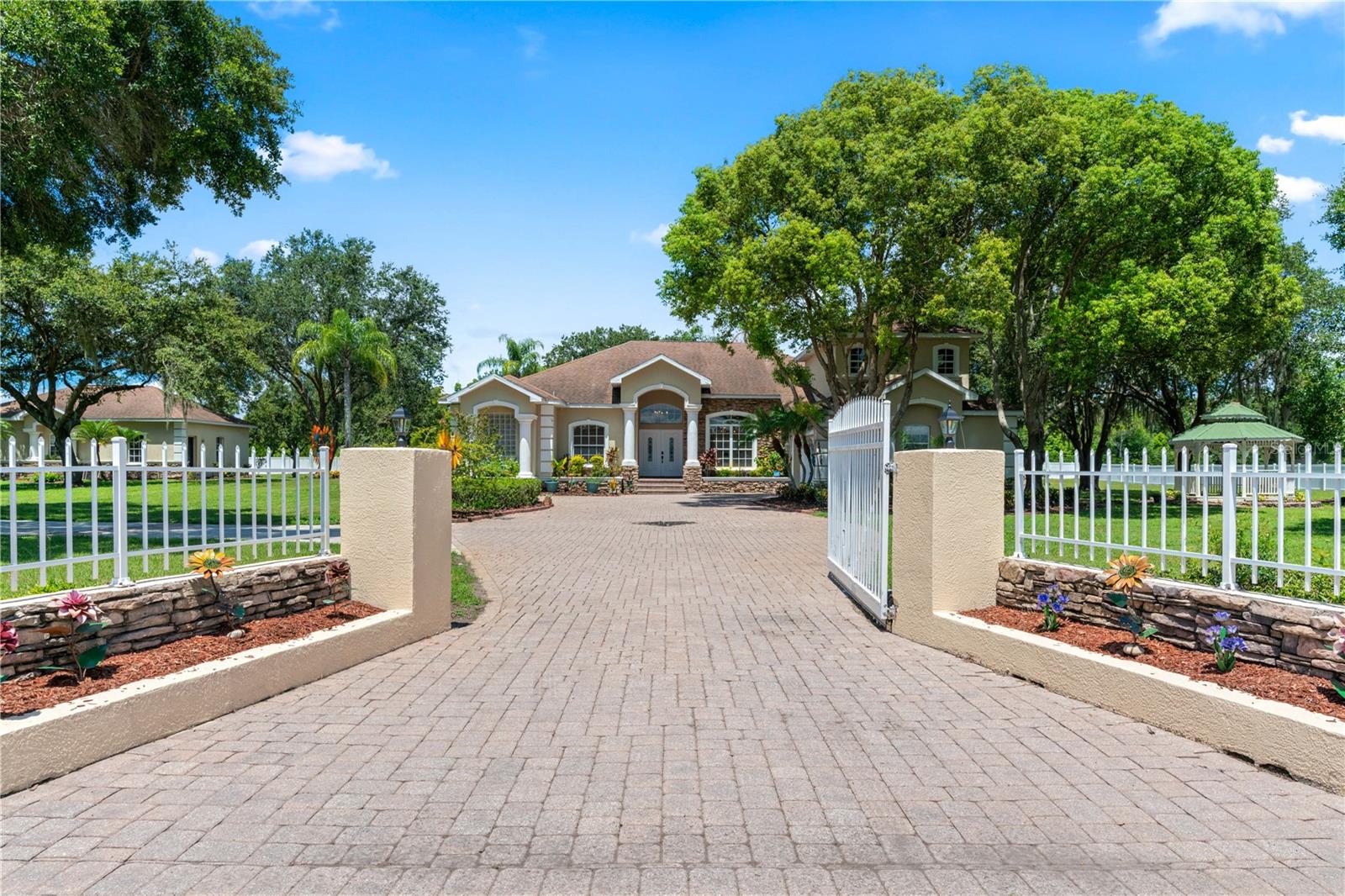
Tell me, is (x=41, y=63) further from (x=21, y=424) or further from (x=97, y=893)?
(x=21, y=424)

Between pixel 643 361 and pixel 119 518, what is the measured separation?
97.8 feet

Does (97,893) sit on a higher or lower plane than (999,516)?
lower

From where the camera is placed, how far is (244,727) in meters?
5.05

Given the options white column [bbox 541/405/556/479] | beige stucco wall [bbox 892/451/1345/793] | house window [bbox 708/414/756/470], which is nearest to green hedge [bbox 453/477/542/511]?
white column [bbox 541/405/556/479]

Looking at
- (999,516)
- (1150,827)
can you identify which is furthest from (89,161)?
(1150,827)

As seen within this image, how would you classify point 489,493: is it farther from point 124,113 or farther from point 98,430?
point 98,430

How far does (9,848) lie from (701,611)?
614 cm

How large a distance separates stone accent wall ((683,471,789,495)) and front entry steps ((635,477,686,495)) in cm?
79

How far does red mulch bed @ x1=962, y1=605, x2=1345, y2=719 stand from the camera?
15.1 ft

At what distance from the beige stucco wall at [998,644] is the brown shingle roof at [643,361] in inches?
1021

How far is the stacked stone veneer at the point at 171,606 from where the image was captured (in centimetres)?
477

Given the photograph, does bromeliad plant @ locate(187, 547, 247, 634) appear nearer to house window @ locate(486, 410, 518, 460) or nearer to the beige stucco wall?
the beige stucco wall

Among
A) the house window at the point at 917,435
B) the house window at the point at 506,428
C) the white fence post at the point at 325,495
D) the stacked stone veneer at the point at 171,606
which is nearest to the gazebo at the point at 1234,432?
the house window at the point at 917,435

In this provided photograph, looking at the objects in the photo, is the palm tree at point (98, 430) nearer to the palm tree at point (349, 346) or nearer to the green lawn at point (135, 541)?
the palm tree at point (349, 346)
